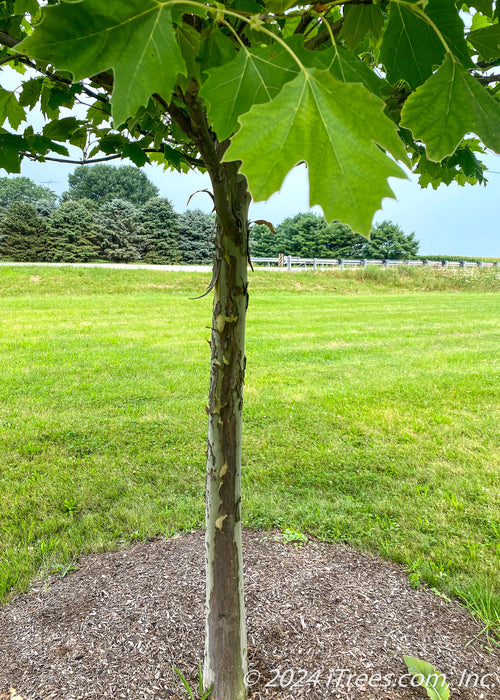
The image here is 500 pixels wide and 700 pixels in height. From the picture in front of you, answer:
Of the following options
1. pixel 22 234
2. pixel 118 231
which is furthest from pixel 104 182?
pixel 22 234

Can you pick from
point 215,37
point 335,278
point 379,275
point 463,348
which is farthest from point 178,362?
point 379,275

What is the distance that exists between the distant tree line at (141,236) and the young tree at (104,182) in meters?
9.89

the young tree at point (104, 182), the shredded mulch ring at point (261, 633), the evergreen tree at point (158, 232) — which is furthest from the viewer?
the young tree at point (104, 182)

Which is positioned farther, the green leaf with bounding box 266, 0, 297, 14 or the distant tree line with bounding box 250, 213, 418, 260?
the distant tree line with bounding box 250, 213, 418, 260

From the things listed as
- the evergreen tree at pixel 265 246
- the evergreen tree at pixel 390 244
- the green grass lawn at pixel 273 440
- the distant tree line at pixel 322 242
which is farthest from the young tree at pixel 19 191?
the green grass lawn at pixel 273 440

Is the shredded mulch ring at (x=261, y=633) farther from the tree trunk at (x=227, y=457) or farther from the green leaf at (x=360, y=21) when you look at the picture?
the green leaf at (x=360, y=21)

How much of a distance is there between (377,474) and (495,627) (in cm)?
167

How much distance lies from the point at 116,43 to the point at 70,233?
2561cm

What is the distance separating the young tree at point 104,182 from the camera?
36875 mm

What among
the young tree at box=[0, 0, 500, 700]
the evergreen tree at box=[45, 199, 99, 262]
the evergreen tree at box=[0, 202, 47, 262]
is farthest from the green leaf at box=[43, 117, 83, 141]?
the evergreen tree at box=[0, 202, 47, 262]

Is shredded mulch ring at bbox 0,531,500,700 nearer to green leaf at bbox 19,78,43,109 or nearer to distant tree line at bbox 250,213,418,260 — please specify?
green leaf at bbox 19,78,43,109

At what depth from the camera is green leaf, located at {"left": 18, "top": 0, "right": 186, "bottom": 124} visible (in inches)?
21.8

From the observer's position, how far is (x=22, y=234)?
23.3 m

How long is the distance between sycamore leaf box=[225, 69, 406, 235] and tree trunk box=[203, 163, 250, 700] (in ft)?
2.83
